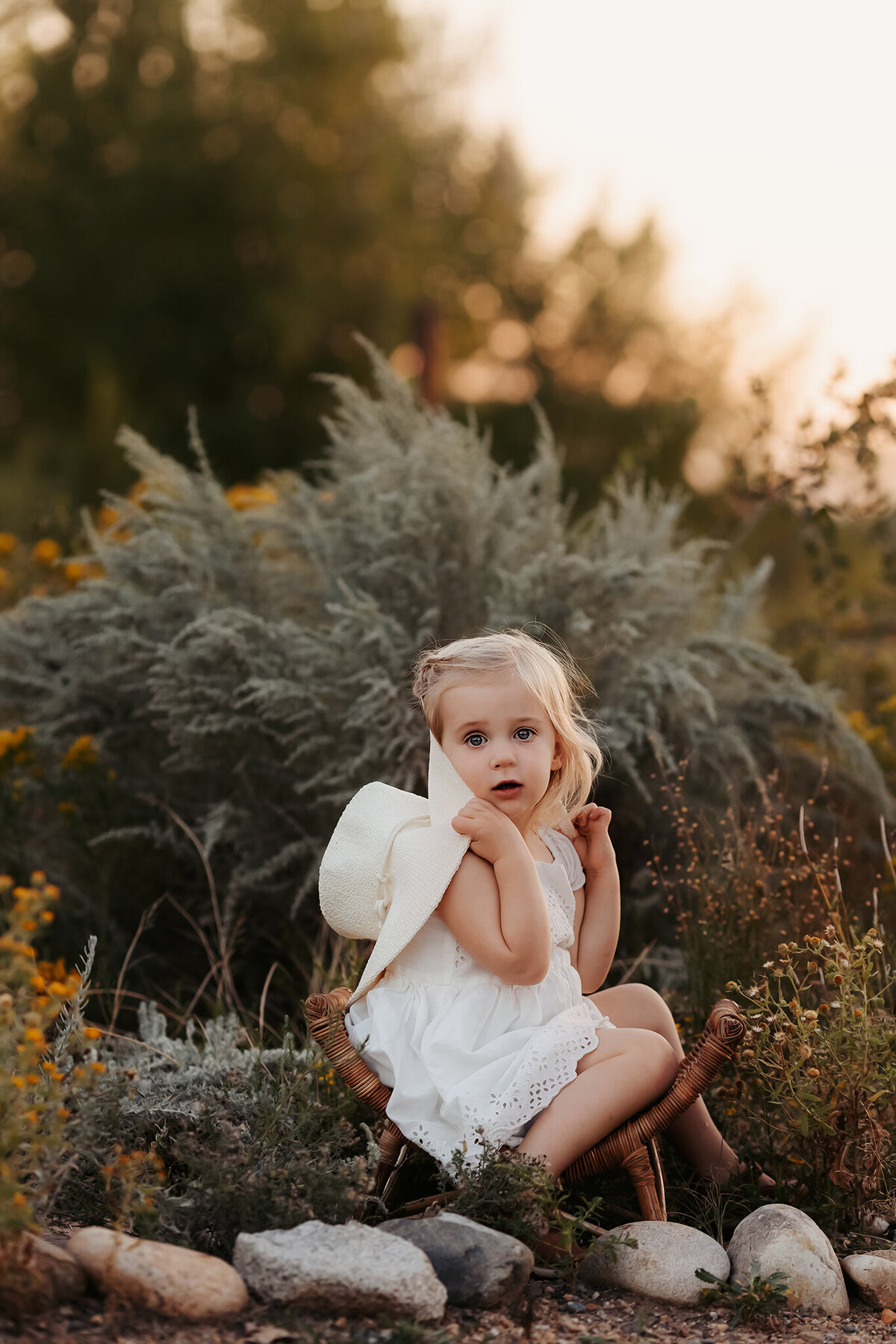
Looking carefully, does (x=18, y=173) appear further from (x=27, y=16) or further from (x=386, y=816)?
(x=386, y=816)

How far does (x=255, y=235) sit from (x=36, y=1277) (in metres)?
16.0

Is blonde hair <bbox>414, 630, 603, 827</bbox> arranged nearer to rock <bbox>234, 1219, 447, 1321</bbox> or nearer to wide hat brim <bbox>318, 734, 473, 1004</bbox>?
wide hat brim <bbox>318, 734, 473, 1004</bbox>

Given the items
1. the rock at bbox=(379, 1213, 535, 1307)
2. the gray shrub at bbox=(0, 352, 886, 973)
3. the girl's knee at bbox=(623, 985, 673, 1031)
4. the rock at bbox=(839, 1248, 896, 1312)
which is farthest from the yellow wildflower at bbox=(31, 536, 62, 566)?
the rock at bbox=(839, 1248, 896, 1312)

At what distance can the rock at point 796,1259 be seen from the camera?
6.57ft

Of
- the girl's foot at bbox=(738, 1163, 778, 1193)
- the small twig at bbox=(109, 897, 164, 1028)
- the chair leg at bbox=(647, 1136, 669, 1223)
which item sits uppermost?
the chair leg at bbox=(647, 1136, 669, 1223)

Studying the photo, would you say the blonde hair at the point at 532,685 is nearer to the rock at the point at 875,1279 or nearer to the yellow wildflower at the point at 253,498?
the rock at the point at 875,1279

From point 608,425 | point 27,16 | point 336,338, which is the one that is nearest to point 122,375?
point 336,338

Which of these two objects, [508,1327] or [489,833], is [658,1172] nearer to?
[508,1327]

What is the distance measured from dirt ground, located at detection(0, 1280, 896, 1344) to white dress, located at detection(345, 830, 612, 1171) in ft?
0.84

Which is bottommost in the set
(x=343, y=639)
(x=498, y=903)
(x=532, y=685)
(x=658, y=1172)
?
(x=658, y=1172)

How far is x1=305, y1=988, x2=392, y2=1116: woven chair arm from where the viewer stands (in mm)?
2232

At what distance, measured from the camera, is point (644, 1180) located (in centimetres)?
213

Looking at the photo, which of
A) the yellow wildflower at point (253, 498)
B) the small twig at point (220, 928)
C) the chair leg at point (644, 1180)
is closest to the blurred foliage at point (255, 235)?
the yellow wildflower at point (253, 498)

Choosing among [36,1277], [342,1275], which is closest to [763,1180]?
[342,1275]
